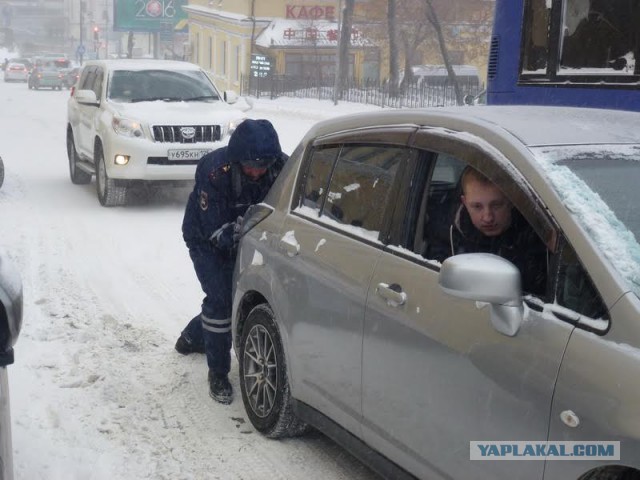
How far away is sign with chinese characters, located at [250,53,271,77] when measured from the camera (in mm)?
45625

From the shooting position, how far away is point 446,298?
130 inches

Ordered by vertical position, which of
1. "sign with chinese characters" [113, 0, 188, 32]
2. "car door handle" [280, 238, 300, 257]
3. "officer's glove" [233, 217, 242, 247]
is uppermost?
"sign with chinese characters" [113, 0, 188, 32]

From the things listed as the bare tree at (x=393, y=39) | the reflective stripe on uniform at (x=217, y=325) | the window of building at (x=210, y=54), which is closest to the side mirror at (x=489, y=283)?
the reflective stripe on uniform at (x=217, y=325)

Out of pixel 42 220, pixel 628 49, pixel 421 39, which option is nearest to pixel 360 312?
pixel 628 49

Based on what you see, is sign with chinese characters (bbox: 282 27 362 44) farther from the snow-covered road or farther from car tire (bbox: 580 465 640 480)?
car tire (bbox: 580 465 640 480)

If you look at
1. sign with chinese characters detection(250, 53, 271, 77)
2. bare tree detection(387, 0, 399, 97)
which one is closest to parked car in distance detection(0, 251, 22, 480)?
bare tree detection(387, 0, 399, 97)

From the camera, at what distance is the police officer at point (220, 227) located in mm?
5281

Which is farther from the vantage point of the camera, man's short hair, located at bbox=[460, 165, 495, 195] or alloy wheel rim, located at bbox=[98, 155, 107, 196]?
alloy wheel rim, located at bbox=[98, 155, 107, 196]

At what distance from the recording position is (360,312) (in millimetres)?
3812

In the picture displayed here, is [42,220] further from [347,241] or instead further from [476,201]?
[476,201]

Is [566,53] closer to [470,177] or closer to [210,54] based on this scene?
[470,177]

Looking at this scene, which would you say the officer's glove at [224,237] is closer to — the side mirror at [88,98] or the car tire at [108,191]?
the car tire at [108,191]

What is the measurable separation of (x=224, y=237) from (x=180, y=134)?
23.2 feet

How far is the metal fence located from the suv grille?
1229 cm
